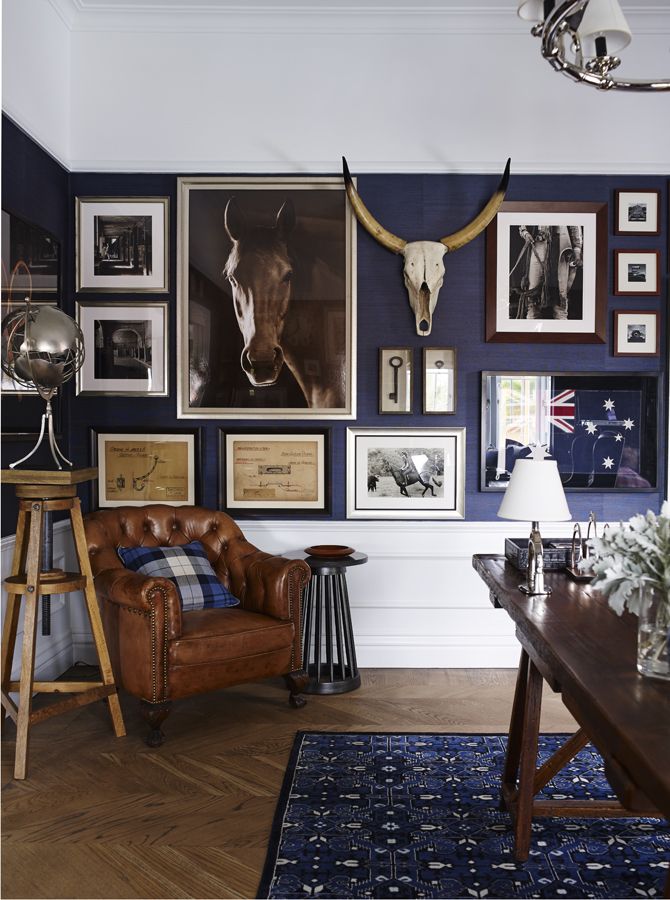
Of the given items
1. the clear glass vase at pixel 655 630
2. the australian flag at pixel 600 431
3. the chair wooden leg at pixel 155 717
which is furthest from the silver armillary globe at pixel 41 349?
the australian flag at pixel 600 431

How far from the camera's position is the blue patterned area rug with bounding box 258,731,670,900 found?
2340mm

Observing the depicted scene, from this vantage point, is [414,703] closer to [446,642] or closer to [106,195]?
[446,642]

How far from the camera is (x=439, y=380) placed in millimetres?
4504

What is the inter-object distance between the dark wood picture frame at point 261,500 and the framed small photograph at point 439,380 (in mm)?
638

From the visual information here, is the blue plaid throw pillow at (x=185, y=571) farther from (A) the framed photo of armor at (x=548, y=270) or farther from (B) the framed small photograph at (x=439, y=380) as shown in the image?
(A) the framed photo of armor at (x=548, y=270)

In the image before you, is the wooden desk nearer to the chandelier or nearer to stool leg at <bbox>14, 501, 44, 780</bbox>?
the chandelier

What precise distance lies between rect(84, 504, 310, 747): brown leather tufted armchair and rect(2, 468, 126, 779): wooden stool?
147mm

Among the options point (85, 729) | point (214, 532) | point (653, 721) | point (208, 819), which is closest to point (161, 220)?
point (214, 532)

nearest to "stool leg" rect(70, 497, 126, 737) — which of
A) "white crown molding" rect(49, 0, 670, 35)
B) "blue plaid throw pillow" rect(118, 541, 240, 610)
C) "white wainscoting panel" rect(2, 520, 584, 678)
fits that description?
"blue plaid throw pillow" rect(118, 541, 240, 610)

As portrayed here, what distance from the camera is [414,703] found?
3.93 meters

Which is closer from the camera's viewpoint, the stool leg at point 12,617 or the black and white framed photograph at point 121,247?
the stool leg at point 12,617

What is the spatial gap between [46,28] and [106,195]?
35.3 inches

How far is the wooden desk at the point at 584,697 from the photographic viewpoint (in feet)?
4.80

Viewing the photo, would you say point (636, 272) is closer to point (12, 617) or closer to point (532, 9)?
point (532, 9)
